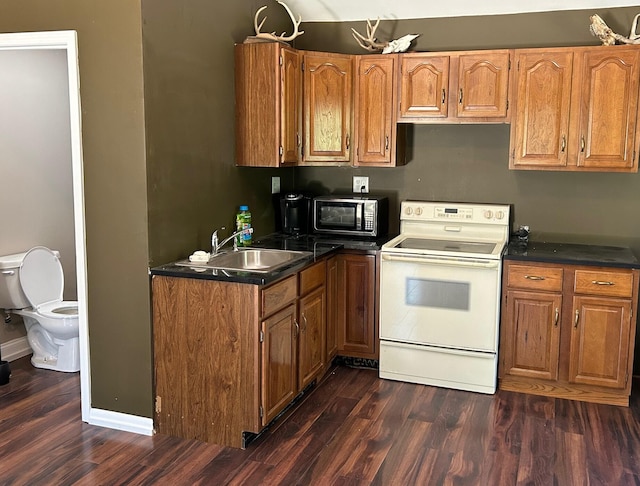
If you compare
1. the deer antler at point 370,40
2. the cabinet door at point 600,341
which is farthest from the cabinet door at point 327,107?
the cabinet door at point 600,341

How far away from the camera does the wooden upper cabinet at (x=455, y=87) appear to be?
408cm

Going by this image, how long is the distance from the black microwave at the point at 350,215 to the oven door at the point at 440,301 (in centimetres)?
40

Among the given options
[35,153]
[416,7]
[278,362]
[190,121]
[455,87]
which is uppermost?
[416,7]

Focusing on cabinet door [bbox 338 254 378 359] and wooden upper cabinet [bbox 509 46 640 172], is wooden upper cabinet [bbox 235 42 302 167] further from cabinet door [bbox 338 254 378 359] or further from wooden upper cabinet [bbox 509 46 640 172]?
wooden upper cabinet [bbox 509 46 640 172]

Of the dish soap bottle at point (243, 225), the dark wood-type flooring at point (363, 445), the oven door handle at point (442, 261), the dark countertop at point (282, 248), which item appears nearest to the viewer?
the dark wood-type flooring at point (363, 445)

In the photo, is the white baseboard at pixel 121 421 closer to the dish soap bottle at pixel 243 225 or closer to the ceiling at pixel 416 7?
the dish soap bottle at pixel 243 225

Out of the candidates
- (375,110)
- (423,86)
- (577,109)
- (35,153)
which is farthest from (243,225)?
(577,109)

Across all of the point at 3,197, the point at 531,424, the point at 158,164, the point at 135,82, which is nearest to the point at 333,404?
the point at 531,424

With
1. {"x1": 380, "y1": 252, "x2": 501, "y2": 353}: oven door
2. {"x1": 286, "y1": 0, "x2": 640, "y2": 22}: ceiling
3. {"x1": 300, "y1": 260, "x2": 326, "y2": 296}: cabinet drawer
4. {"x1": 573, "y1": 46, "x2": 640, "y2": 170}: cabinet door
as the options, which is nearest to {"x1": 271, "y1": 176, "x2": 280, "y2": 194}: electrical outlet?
{"x1": 300, "y1": 260, "x2": 326, "y2": 296}: cabinet drawer

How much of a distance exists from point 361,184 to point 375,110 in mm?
665

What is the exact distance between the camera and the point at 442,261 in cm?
398

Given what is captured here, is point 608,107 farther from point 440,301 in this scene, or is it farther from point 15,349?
point 15,349

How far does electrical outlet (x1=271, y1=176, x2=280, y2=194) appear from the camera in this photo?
4.66m

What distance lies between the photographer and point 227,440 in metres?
3.30
